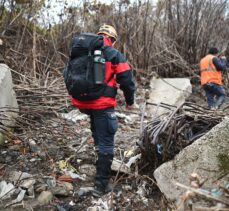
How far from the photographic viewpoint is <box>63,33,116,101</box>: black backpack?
11.4ft

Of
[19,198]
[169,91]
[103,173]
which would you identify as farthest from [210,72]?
[19,198]

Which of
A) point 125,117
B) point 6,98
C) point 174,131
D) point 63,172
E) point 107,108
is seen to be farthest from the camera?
point 125,117

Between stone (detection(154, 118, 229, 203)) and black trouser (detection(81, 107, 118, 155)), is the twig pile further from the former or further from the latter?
black trouser (detection(81, 107, 118, 155))

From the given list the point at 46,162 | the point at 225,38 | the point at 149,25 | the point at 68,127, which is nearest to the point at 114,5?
the point at 149,25

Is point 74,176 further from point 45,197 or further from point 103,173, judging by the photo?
point 45,197

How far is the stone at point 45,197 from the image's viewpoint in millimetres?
3380

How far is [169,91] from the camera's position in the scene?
27.4ft

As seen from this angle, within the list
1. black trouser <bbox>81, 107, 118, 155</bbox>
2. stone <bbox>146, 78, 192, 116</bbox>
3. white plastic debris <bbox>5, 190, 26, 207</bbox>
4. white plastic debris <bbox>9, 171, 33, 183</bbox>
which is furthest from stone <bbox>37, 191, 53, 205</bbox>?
stone <bbox>146, 78, 192, 116</bbox>

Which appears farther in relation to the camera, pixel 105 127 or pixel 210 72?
pixel 210 72

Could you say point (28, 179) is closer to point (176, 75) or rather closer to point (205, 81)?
point (205, 81)

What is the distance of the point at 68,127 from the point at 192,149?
96.5 inches

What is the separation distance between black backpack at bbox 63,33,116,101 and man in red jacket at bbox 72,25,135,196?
0.23ft

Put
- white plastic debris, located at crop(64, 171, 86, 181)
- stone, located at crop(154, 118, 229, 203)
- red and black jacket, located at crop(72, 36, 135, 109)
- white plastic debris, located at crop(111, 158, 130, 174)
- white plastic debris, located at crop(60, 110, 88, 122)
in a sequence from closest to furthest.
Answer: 1. stone, located at crop(154, 118, 229, 203)
2. red and black jacket, located at crop(72, 36, 135, 109)
3. white plastic debris, located at crop(111, 158, 130, 174)
4. white plastic debris, located at crop(64, 171, 86, 181)
5. white plastic debris, located at crop(60, 110, 88, 122)

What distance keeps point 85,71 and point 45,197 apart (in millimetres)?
1092
